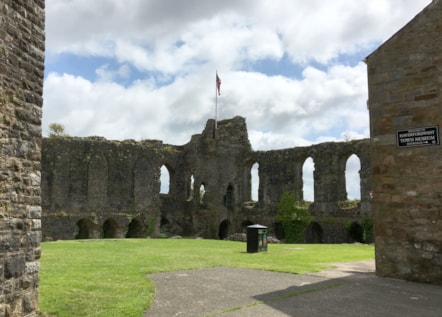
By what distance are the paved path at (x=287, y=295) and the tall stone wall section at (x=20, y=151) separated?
197cm

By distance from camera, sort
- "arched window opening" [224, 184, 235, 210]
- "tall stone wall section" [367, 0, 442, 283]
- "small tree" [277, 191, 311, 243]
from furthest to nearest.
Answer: "arched window opening" [224, 184, 235, 210] → "small tree" [277, 191, 311, 243] → "tall stone wall section" [367, 0, 442, 283]

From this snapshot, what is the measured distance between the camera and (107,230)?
3384 centimetres

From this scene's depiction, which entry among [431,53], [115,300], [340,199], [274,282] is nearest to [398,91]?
[431,53]

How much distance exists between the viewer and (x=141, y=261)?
13.1 metres

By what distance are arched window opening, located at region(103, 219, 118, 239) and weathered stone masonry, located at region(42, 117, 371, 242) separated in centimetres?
8

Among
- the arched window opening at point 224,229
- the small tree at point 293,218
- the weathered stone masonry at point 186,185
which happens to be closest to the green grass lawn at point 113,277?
the small tree at point 293,218

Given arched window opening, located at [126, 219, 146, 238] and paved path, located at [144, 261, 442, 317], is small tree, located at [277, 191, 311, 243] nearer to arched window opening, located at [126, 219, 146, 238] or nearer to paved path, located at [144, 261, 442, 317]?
arched window opening, located at [126, 219, 146, 238]

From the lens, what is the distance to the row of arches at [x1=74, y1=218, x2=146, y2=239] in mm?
32500

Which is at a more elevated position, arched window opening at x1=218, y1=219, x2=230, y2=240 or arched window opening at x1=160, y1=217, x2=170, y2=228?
arched window opening at x1=160, y1=217, x2=170, y2=228

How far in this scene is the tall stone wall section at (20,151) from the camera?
621 centimetres

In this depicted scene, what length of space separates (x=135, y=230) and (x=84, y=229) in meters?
3.86

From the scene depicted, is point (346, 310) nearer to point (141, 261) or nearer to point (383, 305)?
point (383, 305)

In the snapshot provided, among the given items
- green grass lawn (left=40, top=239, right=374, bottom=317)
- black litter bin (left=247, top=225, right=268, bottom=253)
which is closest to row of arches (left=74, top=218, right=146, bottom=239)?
black litter bin (left=247, top=225, right=268, bottom=253)

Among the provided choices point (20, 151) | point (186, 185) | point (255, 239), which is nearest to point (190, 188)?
point (186, 185)
